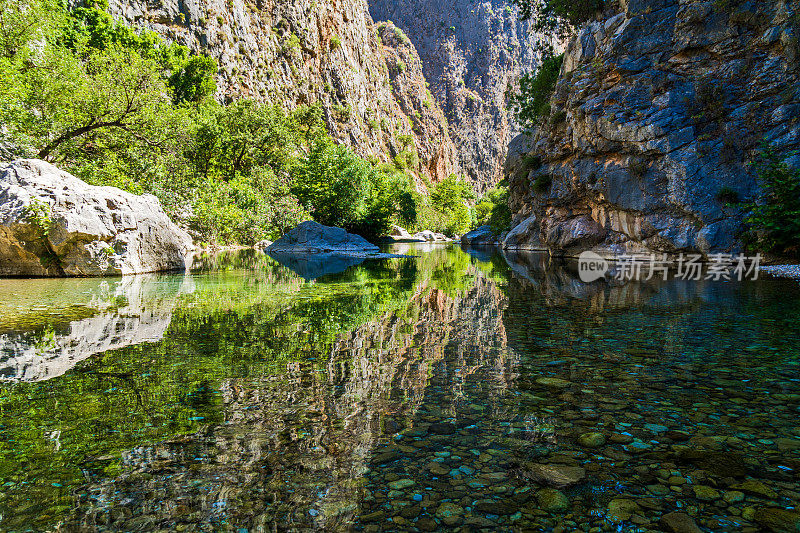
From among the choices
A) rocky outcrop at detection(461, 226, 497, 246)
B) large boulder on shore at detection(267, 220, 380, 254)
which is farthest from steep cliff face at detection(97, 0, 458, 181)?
rocky outcrop at detection(461, 226, 497, 246)

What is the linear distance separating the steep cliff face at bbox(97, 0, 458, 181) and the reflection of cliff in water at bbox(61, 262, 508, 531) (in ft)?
177

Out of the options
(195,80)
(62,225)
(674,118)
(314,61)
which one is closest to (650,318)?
(62,225)

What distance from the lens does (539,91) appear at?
1305 inches

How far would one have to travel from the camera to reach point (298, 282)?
12.5 metres

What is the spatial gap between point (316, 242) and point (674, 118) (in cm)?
2156

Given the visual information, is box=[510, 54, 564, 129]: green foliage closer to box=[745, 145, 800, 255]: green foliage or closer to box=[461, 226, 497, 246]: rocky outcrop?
box=[745, 145, 800, 255]: green foliage

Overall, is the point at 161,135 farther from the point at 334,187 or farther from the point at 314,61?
the point at 314,61

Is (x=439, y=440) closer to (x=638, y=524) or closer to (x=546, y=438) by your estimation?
(x=546, y=438)

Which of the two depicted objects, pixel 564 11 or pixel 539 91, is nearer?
pixel 564 11

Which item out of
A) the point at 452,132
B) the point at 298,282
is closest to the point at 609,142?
the point at 298,282

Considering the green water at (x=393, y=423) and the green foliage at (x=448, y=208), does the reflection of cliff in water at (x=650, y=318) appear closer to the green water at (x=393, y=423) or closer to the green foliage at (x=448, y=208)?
the green water at (x=393, y=423)

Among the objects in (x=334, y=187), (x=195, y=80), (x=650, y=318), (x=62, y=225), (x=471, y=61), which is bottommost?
(x=650, y=318)

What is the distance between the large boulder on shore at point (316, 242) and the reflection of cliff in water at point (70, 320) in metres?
18.3

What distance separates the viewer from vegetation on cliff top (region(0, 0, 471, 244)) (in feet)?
55.2
